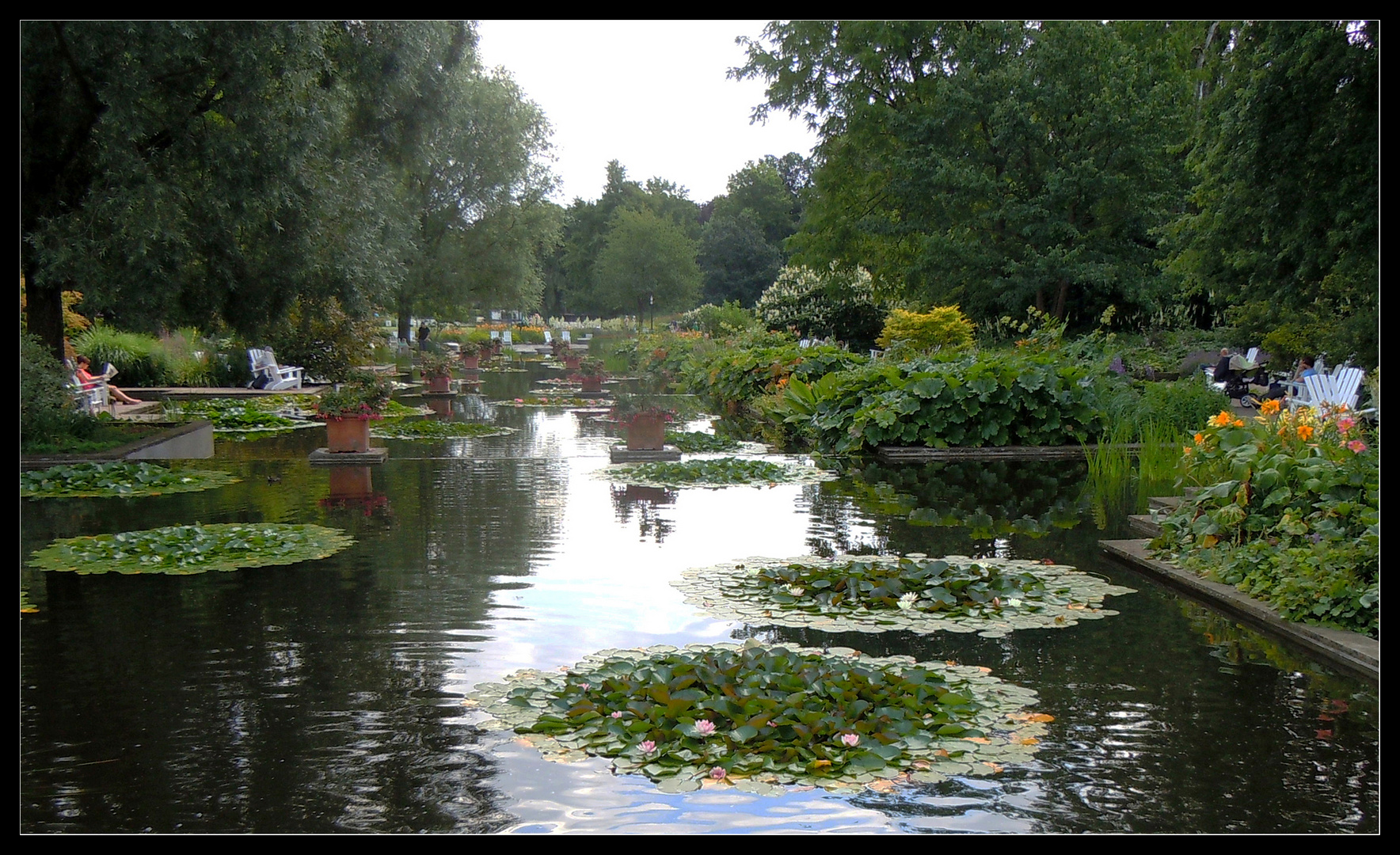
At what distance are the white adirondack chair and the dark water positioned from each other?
12.9m

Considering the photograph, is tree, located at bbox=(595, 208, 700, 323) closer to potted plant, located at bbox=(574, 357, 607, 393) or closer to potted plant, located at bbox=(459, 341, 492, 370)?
potted plant, located at bbox=(459, 341, 492, 370)

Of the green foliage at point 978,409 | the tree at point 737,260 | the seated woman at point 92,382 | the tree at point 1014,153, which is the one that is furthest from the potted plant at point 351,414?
the tree at point 737,260

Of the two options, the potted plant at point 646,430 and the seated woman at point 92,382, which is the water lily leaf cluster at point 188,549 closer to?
the potted plant at point 646,430

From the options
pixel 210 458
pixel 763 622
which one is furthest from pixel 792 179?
pixel 763 622

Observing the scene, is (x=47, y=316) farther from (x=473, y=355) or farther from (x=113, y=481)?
(x=473, y=355)

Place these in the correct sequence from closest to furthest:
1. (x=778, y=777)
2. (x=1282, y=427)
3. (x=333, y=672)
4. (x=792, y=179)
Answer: (x=778, y=777) → (x=333, y=672) → (x=1282, y=427) → (x=792, y=179)

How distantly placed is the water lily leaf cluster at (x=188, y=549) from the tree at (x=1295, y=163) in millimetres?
6966

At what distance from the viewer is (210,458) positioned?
13.2m

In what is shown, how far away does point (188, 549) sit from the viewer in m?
7.75

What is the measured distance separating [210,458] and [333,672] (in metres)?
8.96

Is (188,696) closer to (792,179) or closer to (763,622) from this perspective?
(763,622)

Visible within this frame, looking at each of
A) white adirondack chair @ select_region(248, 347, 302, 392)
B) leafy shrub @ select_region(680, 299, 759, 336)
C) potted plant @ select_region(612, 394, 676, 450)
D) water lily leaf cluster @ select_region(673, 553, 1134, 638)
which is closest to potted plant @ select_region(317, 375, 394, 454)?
potted plant @ select_region(612, 394, 676, 450)

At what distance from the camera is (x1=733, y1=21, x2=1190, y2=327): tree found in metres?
25.6

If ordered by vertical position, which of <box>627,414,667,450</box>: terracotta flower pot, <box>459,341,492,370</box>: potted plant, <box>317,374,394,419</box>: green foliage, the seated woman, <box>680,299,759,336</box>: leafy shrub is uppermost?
<box>680,299,759,336</box>: leafy shrub
